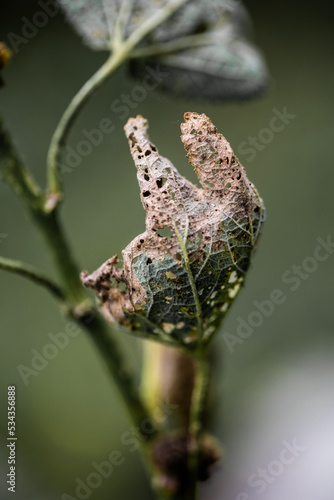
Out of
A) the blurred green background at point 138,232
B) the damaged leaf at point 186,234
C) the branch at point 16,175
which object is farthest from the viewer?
the blurred green background at point 138,232

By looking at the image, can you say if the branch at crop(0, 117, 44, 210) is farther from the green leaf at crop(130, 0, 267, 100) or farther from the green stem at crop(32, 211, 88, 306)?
the green leaf at crop(130, 0, 267, 100)

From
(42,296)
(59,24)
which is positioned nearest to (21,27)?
(59,24)

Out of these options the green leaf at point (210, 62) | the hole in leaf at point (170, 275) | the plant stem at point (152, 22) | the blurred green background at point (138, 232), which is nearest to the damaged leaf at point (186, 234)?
the hole in leaf at point (170, 275)

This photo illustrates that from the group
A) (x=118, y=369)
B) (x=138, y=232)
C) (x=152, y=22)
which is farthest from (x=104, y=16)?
(x=138, y=232)

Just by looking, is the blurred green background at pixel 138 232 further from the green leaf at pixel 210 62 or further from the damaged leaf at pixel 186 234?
the damaged leaf at pixel 186 234

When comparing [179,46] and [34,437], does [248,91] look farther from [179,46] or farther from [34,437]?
[34,437]

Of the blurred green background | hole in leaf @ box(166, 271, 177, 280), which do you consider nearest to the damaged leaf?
hole in leaf @ box(166, 271, 177, 280)

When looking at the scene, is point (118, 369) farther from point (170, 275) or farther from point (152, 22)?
point (152, 22)
